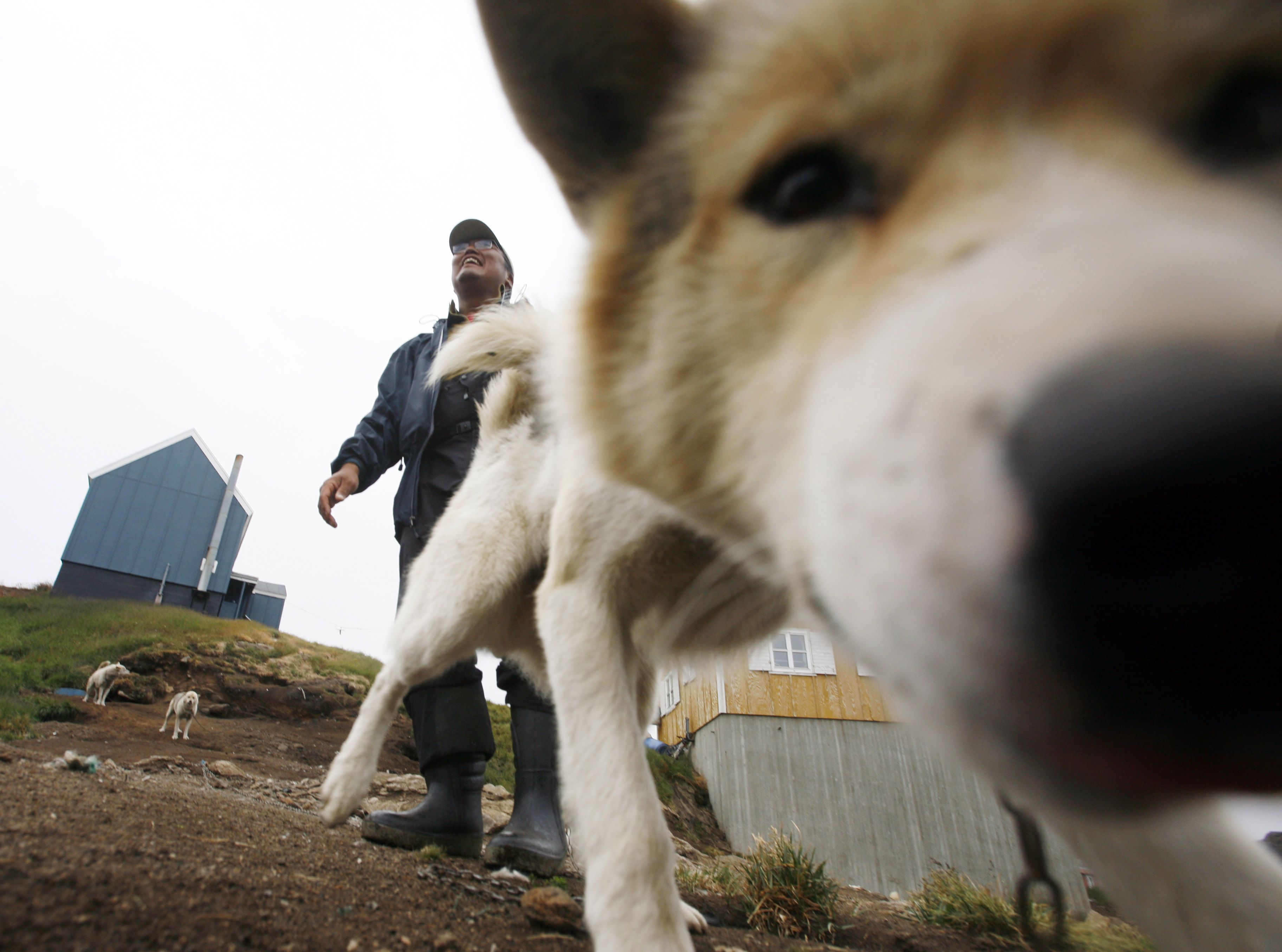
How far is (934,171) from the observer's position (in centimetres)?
100

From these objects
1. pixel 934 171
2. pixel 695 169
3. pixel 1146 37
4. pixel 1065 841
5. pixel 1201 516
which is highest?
pixel 695 169

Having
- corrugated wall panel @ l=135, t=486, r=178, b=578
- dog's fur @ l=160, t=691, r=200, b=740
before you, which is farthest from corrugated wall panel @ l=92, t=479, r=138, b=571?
dog's fur @ l=160, t=691, r=200, b=740

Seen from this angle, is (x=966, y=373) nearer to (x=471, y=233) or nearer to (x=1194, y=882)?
(x=1194, y=882)

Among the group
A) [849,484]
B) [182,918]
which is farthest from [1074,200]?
[182,918]

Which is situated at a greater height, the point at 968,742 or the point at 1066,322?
the point at 1066,322

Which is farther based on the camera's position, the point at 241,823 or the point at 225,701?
the point at 225,701

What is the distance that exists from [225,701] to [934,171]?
12585 millimetres

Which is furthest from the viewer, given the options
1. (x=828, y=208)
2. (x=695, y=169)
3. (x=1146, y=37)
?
(x=695, y=169)

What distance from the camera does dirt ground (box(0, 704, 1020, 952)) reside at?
4.39 ft

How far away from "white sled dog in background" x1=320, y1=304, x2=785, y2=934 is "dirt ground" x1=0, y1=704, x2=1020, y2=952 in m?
0.40

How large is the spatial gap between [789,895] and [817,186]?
4.20m

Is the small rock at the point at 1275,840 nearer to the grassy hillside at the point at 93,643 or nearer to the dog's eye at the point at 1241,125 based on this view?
the dog's eye at the point at 1241,125

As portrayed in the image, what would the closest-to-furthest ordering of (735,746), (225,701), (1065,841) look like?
(1065,841) → (225,701) → (735,746)

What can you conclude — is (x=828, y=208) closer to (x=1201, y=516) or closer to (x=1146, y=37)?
(x=1146, y=37)
